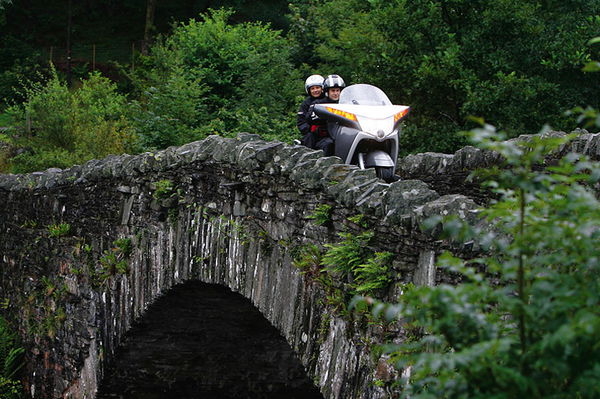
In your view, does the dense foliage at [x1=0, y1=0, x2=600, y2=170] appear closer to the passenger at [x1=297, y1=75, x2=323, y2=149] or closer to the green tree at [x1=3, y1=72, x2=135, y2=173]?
the green tree at [x1=3, y1=72, x2=135, y2=173]

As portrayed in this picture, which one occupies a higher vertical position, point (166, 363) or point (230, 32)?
point (230, 32)

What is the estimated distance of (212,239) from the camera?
26.9 feet

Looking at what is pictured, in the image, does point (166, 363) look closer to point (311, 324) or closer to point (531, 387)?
point (311, 324)

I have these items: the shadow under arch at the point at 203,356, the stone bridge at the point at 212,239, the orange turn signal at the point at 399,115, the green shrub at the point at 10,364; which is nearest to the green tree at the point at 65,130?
the stone bridge at the point at 212,239

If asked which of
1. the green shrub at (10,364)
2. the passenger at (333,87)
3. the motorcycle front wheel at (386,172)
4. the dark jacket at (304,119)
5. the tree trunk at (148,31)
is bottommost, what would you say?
the green shrub at (10,364)

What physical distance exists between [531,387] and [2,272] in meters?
13.3

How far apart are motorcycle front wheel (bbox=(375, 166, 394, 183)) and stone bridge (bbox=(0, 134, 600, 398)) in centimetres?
89

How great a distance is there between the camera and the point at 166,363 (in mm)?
10938

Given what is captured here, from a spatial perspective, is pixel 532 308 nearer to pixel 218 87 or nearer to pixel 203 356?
pixel 203 356

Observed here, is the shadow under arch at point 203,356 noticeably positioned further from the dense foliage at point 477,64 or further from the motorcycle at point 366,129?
the dense foliage at point 477,64

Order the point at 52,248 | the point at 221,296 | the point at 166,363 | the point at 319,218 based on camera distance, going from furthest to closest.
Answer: the point at 52,248
the point at 166,363
the point at 221,296
the point at 319,218

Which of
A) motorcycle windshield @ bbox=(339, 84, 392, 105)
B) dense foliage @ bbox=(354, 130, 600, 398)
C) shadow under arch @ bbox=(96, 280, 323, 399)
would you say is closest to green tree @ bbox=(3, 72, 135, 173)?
shadow under arch @ bbox=(96, 280, 323, 399)

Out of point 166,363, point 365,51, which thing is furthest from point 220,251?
point 365,51

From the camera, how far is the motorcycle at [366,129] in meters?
7.98
